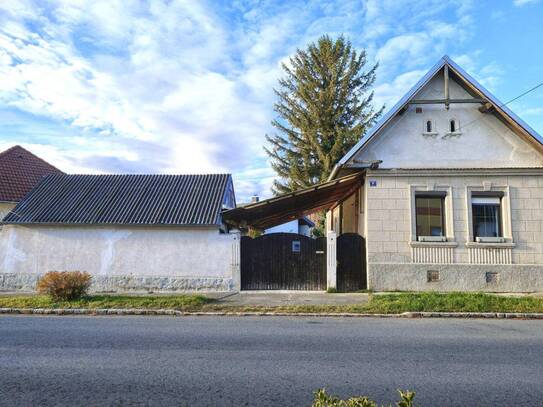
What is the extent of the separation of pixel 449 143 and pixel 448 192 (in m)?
1.72

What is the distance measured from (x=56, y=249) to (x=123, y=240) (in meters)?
2.62

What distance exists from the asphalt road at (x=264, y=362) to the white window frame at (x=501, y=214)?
468 centimetres

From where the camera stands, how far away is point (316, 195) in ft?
51.3

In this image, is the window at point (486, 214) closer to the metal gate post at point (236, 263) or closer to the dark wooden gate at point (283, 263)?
the dark wooden gate at point (283, 263)

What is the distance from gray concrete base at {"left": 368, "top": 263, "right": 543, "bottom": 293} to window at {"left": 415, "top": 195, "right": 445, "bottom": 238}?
1204 millimetres

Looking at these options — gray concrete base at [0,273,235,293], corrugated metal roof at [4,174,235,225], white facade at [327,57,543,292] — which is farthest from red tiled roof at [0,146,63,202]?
white facade at [327,57,543,292]

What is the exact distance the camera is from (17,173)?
71.4ft

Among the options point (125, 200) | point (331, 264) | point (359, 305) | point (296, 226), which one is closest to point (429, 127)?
point (331, 264)

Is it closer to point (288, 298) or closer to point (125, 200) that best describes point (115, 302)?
point (288, 298)

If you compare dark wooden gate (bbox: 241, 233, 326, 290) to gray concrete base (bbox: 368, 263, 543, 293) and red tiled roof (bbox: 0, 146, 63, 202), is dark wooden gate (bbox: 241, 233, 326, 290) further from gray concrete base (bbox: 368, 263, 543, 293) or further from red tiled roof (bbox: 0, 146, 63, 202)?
red tiled roof (bbox: 0, 146, 63, 202)

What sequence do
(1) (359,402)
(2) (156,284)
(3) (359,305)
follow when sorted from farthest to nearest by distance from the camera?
(2) (156,284)
(3) (359,305)
(1) (359,402)

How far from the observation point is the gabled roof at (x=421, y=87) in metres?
13.5

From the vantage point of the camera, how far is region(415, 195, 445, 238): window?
14156 mm

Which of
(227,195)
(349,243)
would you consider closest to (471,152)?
(349,243)
